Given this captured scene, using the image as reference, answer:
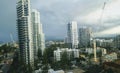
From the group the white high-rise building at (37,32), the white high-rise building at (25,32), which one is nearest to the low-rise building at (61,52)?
the white high-rise building at (37,32)

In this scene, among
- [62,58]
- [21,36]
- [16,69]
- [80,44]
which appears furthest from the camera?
[80,44]

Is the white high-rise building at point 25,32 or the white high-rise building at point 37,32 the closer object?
the white high-rise building at point 25,32

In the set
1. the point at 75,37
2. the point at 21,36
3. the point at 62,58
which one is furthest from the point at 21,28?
the point at 75,37

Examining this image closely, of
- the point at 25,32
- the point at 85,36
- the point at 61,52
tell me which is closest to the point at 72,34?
the point at 85,36

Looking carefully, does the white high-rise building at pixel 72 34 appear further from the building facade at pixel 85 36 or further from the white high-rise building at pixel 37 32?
the white high-rise building at pixel 37 32

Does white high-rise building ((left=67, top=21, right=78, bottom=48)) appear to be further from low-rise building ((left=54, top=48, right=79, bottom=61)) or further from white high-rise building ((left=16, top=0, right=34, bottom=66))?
white high-rise building ((left=16, top=0, right=34, bottom=66))

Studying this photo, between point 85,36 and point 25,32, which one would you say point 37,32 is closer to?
point 25,32

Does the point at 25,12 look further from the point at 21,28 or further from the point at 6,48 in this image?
the point at 6,48
